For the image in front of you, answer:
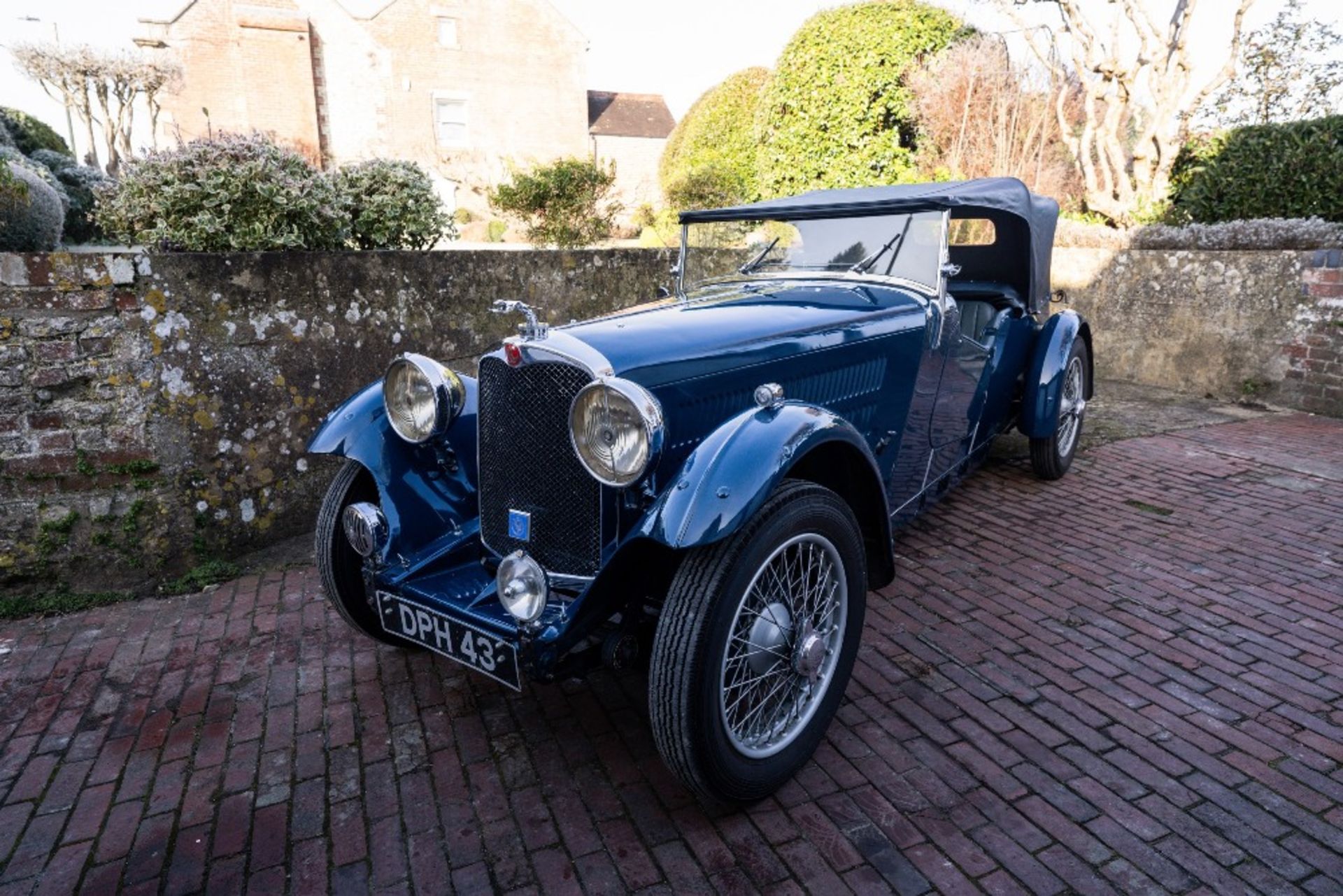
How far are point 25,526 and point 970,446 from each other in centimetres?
468

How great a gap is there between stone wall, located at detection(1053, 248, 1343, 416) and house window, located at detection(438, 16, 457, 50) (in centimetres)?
2056

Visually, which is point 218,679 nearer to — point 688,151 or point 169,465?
point 169,465

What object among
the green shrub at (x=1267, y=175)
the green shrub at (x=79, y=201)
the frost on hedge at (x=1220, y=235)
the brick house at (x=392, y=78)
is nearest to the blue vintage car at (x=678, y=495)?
the frost on hedge at (x=1220, y=235)

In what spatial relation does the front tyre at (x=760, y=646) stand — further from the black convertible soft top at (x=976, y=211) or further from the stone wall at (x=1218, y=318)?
the stone wall at (x=1218, y=318)

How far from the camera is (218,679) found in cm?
292

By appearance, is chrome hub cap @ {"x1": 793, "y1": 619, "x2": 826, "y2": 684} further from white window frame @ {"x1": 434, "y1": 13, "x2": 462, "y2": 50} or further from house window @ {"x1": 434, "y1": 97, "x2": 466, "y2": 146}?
white window frame @ {"x1": 434, "y1": 13, "x2": 462, "y2": 50}

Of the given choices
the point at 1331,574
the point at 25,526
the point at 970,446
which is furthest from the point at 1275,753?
the point at 25,526

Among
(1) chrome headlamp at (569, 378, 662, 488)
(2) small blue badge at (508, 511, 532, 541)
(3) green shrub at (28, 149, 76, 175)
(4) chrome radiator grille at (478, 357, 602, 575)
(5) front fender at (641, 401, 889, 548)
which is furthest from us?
(3) green shrub at (28, 149, 76, 175)

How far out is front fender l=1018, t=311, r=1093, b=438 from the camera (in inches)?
177

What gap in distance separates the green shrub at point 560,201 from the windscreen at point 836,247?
2.60 m

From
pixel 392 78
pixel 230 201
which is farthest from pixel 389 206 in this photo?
pixel 392 78

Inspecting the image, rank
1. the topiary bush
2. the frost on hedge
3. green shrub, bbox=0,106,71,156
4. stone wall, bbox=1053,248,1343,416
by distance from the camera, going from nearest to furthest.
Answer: the topiary bush → stone wall, bbox=1053,248,1343,416 → the frost on hedge → green shrub, bbox=0,106,71,156

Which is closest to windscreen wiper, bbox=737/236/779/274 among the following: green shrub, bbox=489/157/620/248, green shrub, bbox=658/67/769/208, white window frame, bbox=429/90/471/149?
green shrub, bbox=489/157/620/248

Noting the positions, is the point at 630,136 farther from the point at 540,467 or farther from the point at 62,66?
the point at 540,467
